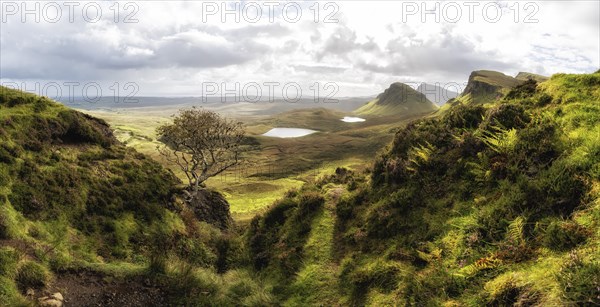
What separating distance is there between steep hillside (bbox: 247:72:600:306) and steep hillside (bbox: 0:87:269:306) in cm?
390

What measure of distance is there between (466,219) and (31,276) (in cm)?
1628

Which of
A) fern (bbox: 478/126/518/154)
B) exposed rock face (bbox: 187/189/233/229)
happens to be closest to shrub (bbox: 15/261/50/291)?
fern (bbox: 478/126/518/154)

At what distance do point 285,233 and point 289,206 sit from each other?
3.08 metres

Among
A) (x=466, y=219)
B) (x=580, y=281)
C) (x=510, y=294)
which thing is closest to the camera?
(x=580, y=281)

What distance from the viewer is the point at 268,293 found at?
1556cm

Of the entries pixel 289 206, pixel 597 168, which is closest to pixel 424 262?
pixel 597 168

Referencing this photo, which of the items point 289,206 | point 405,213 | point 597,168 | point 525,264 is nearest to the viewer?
point 525,264

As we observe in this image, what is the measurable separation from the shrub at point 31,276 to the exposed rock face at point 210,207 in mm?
19000

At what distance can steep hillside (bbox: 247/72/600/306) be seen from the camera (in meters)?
9.70

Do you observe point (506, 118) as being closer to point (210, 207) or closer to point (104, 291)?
point (104, 291)

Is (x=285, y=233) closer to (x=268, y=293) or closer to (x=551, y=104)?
(x=268, y=293)

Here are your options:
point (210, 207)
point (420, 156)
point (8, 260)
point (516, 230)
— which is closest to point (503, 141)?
point (420, 156)

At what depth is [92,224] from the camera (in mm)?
21484

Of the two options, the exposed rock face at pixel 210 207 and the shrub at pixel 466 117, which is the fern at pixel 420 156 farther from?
the exposed rock face at pixel 210 207
